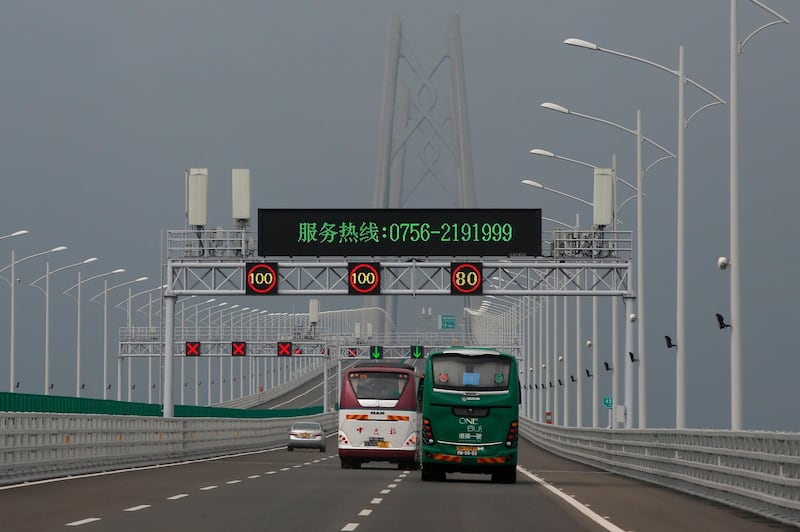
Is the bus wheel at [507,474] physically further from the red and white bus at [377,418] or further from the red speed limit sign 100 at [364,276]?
the red speed limit sign 100 at [364,276]

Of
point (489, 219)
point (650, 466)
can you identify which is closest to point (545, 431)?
point (489, 219)

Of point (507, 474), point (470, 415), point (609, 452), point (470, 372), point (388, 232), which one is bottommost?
point (609, 452)

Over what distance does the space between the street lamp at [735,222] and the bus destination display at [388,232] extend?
25755 millimetres

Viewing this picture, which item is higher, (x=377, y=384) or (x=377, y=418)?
(x=377, y=384)

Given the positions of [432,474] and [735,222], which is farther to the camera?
[432,474]

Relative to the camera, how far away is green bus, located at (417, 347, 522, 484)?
37.5 metres

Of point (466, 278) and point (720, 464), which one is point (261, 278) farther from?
point (720, 464)

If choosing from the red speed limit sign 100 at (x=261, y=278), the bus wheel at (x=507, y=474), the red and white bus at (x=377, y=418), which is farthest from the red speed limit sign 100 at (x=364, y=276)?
the bus wheel at (x=507, y=474)

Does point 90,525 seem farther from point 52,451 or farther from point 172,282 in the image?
point 172,282

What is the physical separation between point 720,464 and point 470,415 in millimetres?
9083

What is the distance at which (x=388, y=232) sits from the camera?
58906 mm

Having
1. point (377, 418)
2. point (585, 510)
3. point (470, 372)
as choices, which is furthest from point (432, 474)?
point (585, 510)

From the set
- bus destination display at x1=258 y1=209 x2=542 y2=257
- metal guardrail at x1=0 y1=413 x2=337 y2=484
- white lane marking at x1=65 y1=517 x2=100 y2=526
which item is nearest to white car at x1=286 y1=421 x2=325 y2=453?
metal guardrail at x1=0 y1=413 x2=337 y2=484

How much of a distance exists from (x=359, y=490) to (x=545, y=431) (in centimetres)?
4914
